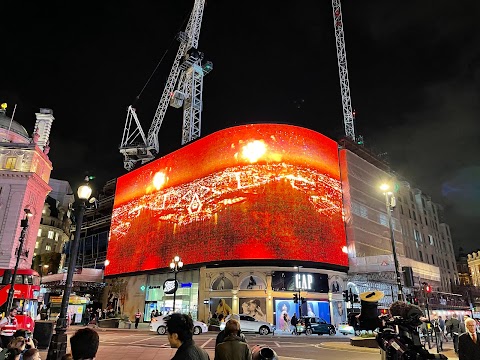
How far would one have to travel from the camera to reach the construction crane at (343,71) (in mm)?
74938

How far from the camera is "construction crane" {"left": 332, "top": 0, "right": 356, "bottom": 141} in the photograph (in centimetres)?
7494

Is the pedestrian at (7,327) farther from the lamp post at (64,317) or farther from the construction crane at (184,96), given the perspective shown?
the construction crane at (184,96)

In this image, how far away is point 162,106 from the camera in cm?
7675

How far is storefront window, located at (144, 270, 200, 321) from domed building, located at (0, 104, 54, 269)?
19.0 m

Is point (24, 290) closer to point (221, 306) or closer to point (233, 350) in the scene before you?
point (221, 306)

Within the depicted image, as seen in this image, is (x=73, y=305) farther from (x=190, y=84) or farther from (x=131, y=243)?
(x=190, y=84)

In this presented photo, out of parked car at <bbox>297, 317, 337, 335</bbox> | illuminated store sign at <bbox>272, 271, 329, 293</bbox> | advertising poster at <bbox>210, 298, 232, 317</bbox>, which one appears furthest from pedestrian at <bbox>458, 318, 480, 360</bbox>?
advertising poster at <bbox>210, 298, 232, 317</bbox>

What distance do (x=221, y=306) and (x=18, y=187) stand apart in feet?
117

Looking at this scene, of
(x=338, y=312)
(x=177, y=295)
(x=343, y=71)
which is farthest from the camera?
(x=343, y=71)

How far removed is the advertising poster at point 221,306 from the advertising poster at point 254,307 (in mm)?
1404

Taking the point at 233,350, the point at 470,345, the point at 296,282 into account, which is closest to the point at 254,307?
the point at 296,282

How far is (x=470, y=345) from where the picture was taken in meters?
6.23

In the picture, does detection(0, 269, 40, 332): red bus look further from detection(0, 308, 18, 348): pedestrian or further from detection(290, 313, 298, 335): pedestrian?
detection(290, 313, 298, 335): pedestrian

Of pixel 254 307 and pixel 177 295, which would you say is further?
pixel 177 295
